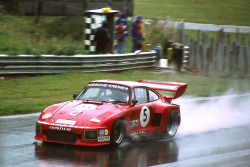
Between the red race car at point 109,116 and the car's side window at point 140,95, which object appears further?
the car's side window at point 140,95

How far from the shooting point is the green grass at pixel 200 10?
125ft

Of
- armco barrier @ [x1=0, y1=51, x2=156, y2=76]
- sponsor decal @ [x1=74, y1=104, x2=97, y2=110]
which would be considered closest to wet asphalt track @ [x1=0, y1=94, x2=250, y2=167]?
sponsor decal @ [x1=74, y1=104, x2=97, y2=110]

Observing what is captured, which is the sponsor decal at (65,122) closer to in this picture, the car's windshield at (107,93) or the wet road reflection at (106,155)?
the wet road reflection at (106,155)

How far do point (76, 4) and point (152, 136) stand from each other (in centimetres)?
1931

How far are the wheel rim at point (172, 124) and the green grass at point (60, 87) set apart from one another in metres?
3.65

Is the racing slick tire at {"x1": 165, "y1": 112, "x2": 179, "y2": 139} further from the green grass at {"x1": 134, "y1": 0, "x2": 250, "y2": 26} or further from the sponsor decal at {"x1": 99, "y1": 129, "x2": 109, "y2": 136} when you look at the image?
the green grass at {"x1": 134, "y1": 0, "x2": 250, "y2": 26}

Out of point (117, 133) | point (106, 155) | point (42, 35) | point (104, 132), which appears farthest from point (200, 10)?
point (106, 155)

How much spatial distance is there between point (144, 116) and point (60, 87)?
254 inches

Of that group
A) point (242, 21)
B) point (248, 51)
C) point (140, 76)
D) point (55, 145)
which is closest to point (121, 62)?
point (140, 76)

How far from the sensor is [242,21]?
38.0m

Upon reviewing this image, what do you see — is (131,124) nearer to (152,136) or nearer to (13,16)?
(152,136)

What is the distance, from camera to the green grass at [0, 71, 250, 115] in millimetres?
13305

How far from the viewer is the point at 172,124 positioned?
1083cm

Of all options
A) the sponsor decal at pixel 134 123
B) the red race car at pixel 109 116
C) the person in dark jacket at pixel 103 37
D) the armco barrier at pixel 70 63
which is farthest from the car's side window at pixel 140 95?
the person in dark jacket at pixel 103 37
